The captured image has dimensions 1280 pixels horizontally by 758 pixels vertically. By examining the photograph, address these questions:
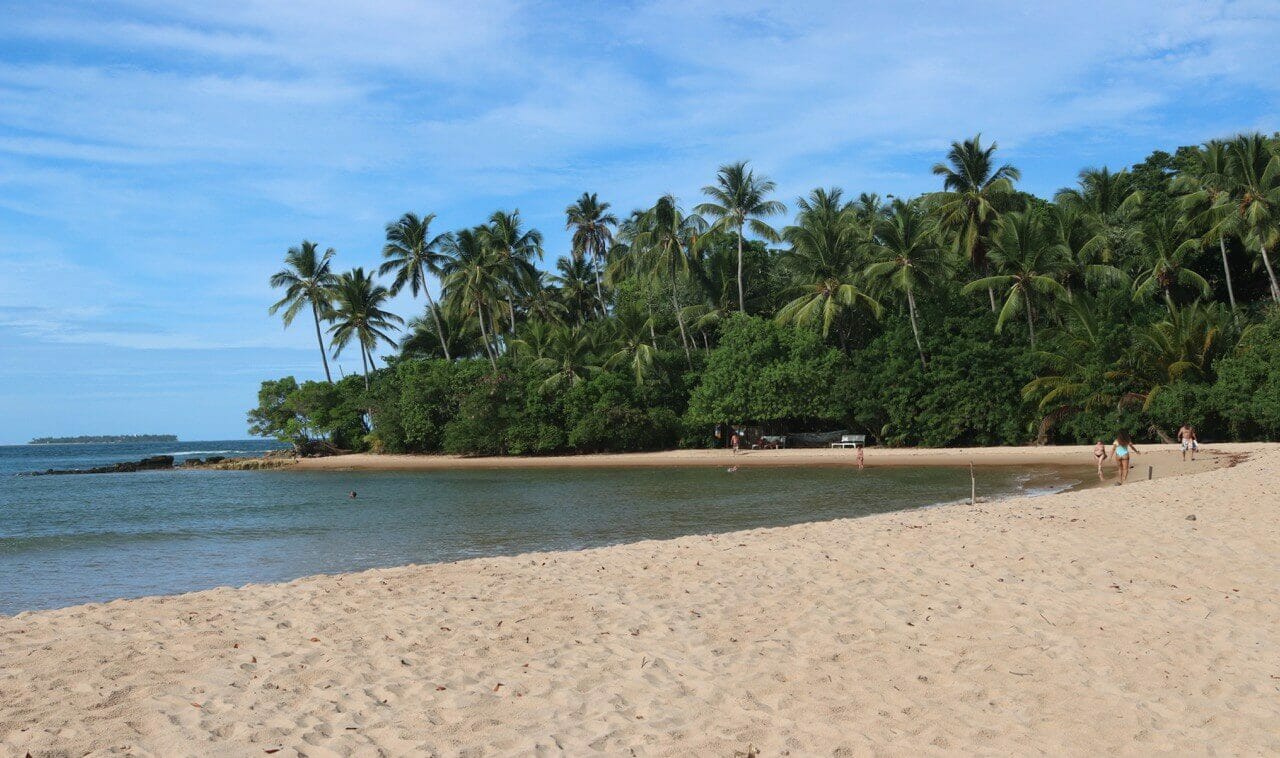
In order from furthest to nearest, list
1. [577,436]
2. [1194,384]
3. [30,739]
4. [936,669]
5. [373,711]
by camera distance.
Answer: [577,436], [1194,384], [936,669], [373,711], [30,739]

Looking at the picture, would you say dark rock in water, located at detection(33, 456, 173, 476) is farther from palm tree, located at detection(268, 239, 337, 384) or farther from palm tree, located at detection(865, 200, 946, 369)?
palm tree, located at detection(865, 200, 946, 369)

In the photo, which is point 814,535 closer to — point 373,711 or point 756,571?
point 756,571

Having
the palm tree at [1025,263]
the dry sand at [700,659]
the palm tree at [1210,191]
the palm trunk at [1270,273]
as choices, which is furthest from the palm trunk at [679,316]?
the dry sand at [700,659]

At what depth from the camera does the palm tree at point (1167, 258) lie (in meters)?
35.6

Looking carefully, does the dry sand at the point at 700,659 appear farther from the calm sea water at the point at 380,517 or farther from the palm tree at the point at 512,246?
the palm tree at the point at 512,246

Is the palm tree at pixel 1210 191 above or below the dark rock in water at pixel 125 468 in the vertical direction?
above

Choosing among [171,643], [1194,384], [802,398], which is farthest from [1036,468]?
[171,643]

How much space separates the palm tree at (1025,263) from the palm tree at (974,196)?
5.29 feet

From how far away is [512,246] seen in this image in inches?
1916

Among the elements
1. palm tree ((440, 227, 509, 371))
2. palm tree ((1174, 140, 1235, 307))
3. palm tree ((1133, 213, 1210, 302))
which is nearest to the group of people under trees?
palm tree ((1174, 140, 1235, 307))

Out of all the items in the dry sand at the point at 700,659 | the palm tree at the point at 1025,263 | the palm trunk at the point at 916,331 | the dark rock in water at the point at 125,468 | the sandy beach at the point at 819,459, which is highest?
the palm tree at the point at 1025,263

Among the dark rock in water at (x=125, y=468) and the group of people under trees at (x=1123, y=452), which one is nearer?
the group of people under trees at (x=1123, y=452)

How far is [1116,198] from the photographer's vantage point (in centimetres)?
4259

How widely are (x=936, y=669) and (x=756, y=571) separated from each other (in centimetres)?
344
